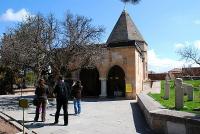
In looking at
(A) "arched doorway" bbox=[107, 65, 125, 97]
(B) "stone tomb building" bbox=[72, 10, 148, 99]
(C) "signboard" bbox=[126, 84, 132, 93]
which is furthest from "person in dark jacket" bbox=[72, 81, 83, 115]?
(A) "arched doorway" bbox=[107, 65, 125, 97]

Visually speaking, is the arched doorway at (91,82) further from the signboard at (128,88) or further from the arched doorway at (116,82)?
the signboard at (128,88)

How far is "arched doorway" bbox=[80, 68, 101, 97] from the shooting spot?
3189 centimetres

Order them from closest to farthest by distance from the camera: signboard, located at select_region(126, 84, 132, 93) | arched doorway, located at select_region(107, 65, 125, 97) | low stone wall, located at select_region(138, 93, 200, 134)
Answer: low stone wall, located at select_region(138, 93, 200, 134) → signboard, located at select_region(126, 84, 132, 93) → arched doorway, located at select_region(107, 65, 125, 97)

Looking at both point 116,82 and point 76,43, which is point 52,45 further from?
point 116,82

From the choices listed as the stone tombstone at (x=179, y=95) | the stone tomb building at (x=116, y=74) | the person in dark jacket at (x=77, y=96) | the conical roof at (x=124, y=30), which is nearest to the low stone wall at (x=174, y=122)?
the stone tombstone at (x=179, y=95)

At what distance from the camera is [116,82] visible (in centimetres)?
3084

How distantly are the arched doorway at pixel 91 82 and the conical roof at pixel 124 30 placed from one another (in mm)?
4509

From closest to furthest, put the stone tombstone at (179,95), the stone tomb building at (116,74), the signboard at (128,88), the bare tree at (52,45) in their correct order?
1. the stone tombstone at (179,95)
2. the bare tree at (52,45)
3. the signboard at (128,88)
4. the stone tomb building at (116,74)

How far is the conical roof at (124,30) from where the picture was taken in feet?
116

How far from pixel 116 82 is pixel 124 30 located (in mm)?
7979

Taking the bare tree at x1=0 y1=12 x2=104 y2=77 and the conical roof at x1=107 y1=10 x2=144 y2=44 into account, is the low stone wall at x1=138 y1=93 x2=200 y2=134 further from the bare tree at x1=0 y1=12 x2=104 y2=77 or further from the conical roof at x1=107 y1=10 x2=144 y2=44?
the conical roof at x1=107 y1=10 x2=144 y2=44

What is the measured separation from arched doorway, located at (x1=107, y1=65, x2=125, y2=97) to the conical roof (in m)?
4.78

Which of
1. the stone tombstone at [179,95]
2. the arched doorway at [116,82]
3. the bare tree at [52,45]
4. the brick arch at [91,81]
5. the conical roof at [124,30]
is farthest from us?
the conical roof at [124,30]

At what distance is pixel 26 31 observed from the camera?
2302 cm
